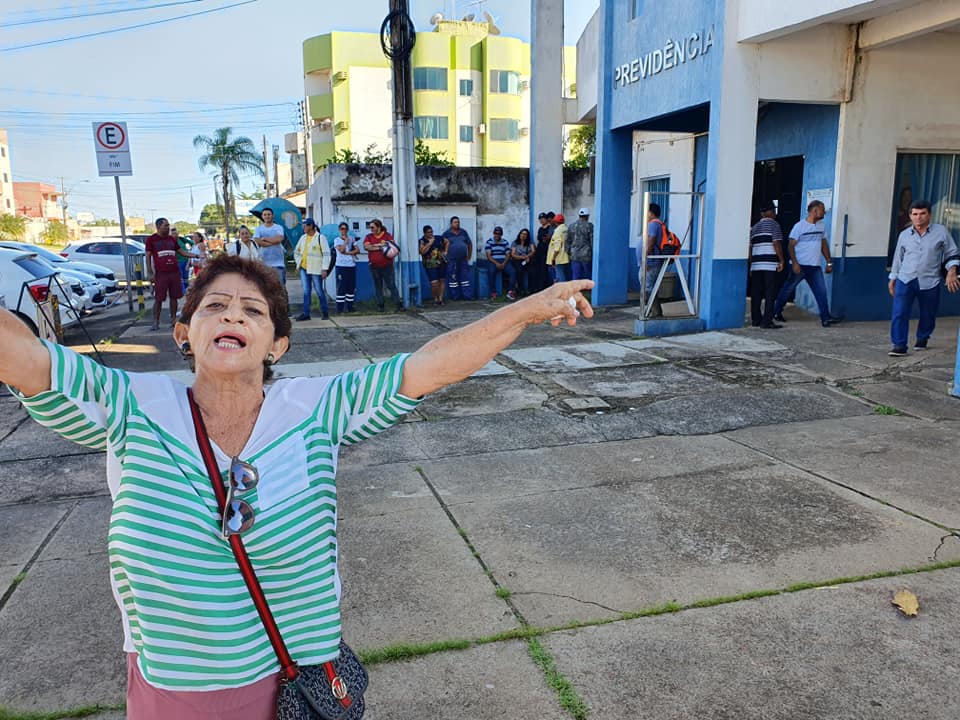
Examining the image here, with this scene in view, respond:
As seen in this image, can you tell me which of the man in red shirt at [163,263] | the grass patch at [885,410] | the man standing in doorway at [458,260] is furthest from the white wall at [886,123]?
the man in red shirt at [163,263]

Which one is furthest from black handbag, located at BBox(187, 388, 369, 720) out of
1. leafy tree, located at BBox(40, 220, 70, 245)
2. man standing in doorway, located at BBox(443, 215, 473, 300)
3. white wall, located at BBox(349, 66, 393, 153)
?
leafy tree, located at BBox(40, 220, 70, 245)

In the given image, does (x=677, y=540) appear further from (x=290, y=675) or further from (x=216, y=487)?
(x=216, y=487)

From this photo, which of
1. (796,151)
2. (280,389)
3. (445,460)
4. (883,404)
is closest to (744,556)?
(445,460)

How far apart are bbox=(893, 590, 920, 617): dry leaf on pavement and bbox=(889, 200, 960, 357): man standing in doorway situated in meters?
5.54

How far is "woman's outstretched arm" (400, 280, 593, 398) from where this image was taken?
6.04ft

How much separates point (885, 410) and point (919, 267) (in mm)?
2517

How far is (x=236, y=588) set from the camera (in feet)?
5.22

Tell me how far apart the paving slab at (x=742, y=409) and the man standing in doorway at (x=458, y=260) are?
8812 millimetres

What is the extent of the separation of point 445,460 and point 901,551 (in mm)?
2815

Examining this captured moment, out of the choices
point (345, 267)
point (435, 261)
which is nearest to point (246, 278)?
point (345, 267)

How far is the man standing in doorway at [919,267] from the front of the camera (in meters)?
7.95

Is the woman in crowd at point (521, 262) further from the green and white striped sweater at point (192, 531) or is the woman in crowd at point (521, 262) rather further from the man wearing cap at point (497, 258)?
the green and white striped sweater at point (192, 531)

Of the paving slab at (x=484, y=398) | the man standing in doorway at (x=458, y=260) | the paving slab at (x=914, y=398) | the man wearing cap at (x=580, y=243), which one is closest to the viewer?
the paving slab at (x=914, y=398)

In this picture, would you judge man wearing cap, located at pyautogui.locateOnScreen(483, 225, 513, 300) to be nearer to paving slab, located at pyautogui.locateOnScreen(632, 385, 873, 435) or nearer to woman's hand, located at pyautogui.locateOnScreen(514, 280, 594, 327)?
paving slab, located at pyautogui.locateOnScreen(632, 385, 873, 435)
